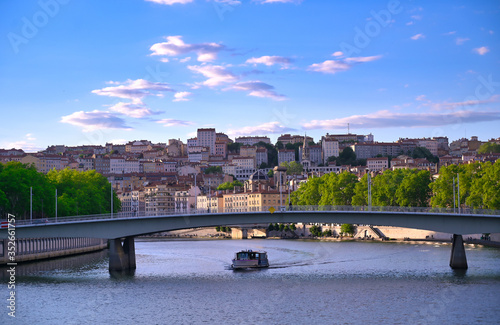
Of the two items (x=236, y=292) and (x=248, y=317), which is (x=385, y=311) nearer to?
(x=248, y=317)

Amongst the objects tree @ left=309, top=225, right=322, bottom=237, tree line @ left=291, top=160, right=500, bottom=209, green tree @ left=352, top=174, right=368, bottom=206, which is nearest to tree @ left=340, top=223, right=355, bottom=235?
tree line @ left=291, top=160, right=500, bottom=209

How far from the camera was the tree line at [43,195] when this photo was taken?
65.6 meters

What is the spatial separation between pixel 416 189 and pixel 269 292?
43596mm

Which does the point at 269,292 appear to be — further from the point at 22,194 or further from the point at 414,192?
the point at 414,192

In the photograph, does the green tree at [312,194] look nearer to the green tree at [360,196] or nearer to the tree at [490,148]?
the green tree at [360,196]

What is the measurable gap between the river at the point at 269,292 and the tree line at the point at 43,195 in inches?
284

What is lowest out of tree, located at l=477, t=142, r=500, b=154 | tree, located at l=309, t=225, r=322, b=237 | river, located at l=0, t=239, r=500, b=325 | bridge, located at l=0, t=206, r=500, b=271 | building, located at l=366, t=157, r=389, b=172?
river, located at l=0, t=239, r=500, b=325

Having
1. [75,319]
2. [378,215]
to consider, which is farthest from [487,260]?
[75,319]

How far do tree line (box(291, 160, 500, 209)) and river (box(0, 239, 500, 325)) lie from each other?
323 inches

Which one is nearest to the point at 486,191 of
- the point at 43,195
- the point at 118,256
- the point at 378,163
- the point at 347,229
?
the point at 347,229

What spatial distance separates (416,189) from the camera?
82938mm

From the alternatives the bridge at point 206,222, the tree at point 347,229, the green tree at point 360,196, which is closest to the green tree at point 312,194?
the tree at point 347,229

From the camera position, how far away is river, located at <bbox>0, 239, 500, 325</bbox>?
114 ft

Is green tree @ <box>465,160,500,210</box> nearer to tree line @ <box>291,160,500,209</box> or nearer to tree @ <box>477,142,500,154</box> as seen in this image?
tree line @ <box>291,160,500,209</box>
